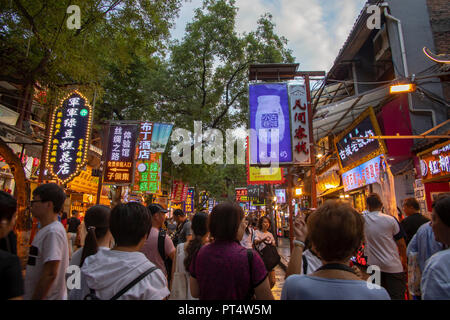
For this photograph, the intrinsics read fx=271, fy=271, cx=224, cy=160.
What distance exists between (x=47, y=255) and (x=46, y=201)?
0.56m

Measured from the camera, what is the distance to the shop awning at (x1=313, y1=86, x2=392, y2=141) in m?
10.8

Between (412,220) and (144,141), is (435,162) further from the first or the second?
(144,141)

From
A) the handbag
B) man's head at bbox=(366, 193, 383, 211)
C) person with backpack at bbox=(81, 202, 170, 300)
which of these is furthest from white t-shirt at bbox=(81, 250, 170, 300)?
man's head at bbox=(366, 193, 383, 211)

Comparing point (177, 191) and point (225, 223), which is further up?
point (177, 191)

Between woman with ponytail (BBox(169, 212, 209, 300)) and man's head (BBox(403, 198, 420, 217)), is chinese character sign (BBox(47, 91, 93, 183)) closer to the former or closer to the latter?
woman with ponytail (BBox(169, 212, 209, 300))

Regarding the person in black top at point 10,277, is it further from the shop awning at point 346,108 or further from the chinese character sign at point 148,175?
the chinese character sign at point 148,175

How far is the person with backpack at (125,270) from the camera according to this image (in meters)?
1.86

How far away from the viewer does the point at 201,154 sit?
19188 mm

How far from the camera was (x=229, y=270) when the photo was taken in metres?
2.18

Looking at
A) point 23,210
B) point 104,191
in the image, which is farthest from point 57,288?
point 104,191

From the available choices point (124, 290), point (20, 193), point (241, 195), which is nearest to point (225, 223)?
point (124, 290)

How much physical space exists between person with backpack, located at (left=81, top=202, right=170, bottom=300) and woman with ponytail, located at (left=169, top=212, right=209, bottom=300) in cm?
97

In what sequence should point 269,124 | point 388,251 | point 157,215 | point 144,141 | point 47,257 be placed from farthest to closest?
point 144,141, point 269,124, point 157,215, point 388,251, point 47,257

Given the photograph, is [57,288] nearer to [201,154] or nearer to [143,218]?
[143,218]
